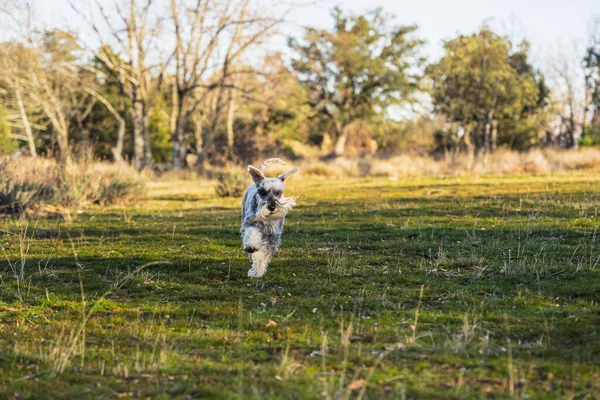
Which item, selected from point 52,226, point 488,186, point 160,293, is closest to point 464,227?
point 160,293

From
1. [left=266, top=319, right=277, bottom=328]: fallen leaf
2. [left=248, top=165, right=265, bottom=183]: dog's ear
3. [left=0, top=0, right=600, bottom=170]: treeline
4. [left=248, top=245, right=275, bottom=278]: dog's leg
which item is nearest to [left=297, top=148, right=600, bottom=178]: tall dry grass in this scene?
[left=0, top=0, right=600, bottom=170]: treeline

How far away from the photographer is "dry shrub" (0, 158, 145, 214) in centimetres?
1619

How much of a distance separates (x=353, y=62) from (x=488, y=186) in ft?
119

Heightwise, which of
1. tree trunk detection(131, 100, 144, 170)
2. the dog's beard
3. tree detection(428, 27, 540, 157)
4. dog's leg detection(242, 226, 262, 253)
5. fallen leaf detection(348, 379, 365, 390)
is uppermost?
tree detection(428, 27, 540, 157)

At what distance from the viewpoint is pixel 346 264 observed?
8.90 metres

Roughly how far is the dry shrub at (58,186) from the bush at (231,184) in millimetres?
2829

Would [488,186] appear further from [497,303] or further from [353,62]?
→ [353,62]

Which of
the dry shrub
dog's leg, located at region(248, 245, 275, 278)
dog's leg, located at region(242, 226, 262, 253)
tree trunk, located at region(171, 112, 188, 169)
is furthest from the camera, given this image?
tree trunk, located at region(171, 112, 188, 169)

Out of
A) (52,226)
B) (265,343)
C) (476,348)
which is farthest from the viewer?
(52,226)

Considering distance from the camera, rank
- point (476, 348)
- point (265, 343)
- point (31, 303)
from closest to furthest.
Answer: point (476, 348), point (265, 343), point (31, 303)

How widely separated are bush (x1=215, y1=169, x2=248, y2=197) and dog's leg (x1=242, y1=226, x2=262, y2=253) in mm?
14580

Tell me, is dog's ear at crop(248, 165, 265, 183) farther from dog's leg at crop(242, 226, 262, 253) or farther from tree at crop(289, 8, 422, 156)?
tree at crop(289, 8, 422, 156)

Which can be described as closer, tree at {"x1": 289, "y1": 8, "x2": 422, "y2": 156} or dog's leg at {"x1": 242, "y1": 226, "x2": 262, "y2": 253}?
dog's leg at {"x1": 242, "y1": 226, "x2": 262, "y2": 253}

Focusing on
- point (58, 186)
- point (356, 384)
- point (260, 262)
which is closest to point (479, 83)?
point (58, 186)
